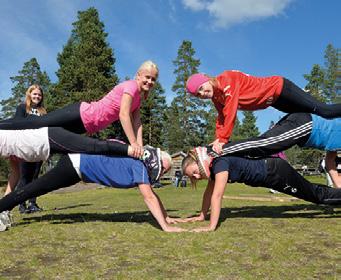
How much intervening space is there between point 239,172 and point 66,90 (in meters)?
41.7

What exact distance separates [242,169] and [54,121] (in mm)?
2803

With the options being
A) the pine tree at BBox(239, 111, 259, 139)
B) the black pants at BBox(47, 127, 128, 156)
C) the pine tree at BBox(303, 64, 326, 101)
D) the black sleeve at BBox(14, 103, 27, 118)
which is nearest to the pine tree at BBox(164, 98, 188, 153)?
the pine tree at BBox(239, 111, 259, 139)

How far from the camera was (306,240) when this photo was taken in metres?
4.01

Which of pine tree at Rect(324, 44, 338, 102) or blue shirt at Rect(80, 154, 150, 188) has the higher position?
pine tree at Rect(324, 44, 338, 102)

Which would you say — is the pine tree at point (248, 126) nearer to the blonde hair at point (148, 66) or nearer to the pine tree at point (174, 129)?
the pine tree at point (174, 129)

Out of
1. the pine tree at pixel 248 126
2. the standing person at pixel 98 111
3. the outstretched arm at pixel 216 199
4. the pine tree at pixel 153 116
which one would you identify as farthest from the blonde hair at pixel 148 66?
the pine tree at pixel 248 126

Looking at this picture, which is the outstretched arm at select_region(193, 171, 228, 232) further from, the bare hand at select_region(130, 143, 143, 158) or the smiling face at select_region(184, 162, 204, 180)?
the bare hand at select_region(130, 143, 143, 158)

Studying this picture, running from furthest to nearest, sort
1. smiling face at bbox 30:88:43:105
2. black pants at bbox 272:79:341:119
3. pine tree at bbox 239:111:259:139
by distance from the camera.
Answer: pine tree at bbox 239:111:259:139, smiling face at bbox 30:88:43:105, black pants at bbox 272:79:341:119

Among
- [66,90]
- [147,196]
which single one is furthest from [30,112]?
[66,90]

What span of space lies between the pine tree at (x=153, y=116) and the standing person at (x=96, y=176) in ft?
148

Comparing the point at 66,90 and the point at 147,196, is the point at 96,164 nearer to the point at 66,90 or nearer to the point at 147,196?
the point at 147,196

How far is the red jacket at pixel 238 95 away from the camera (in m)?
5.62

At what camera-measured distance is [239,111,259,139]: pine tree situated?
247 ft

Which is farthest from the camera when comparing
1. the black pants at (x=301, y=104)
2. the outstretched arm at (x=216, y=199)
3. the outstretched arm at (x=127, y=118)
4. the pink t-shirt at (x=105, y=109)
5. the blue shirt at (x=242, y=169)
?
the black pants at (x=301, y=104)
